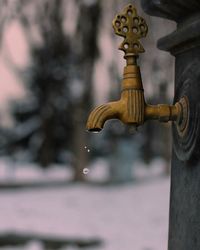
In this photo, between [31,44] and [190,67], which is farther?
[31,44]

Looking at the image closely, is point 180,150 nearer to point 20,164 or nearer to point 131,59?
point 131,59

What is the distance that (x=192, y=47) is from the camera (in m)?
1.41

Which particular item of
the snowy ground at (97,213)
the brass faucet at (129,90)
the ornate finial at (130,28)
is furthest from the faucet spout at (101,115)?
the snowy ground at (97,213)

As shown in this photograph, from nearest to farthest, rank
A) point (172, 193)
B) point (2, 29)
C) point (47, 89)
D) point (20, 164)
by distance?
point (172, 193), point (2, 29), point (47, 89), point (20, 164)

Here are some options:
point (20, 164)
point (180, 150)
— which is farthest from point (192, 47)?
point (20, 164)

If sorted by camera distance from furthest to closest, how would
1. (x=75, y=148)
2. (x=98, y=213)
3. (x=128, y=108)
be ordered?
(x=75, y=148) → (x=98, y=213) → (x=128, y=108)

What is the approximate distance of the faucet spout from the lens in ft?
4.37

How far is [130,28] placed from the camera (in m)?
1.35

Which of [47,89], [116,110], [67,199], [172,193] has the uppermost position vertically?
[47,89]

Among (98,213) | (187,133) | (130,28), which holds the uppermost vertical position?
(98,213)

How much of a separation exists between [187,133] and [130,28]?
0.31 metres

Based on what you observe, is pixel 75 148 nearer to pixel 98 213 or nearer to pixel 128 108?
pixel 98 213

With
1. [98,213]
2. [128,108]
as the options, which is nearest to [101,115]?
[128,108]

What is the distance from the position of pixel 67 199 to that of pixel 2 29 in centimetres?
372
